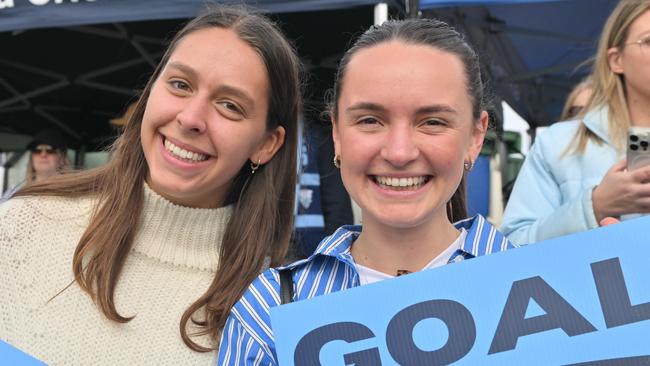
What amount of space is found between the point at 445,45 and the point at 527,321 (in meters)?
0.53

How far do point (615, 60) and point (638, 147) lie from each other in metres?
0.41

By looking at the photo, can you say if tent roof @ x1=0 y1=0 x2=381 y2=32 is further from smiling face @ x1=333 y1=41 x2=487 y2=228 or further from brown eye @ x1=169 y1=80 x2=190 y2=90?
smiling face @ x1=333 y1=41 x2=487 y2=228

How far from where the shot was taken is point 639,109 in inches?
69.1

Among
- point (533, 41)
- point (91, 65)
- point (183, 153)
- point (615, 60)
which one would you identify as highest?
point (91, 65)

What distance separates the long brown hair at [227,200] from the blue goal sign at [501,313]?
0.49 meters

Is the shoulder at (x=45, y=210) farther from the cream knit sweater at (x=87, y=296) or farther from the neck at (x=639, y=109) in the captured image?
the neck at (x=639, y=109)

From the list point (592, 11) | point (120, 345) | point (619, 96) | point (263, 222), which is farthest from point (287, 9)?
point (592, 11)

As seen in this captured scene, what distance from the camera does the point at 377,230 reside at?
1252 mm

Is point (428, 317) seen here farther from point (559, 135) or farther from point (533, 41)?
point (533, 41)

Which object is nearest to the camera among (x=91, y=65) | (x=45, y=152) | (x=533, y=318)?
(x=533, y=318)

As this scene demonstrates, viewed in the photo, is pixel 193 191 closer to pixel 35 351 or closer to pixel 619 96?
pixel 35 351

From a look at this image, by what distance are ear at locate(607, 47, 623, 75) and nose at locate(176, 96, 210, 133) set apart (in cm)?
106

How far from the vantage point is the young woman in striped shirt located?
1.17 meters

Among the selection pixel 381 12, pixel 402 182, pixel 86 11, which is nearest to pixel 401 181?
pixel 402 182
